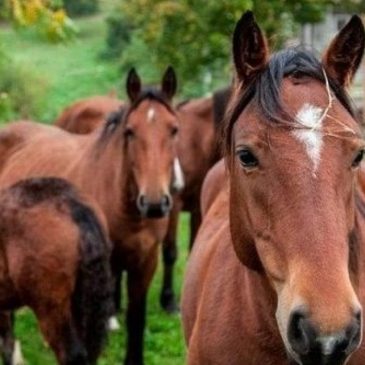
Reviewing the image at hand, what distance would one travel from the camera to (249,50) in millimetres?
2621

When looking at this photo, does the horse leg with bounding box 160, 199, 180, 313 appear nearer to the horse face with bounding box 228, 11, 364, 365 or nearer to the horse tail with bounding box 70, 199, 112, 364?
the horse tail with bounding box 70, 199, 112, 364

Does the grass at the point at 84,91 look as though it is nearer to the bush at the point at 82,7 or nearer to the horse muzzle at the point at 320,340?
the bush at the point at 82,7

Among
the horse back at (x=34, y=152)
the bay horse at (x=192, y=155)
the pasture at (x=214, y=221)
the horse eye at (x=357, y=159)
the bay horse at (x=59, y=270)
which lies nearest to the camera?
the pasture at (x=214, y=221)

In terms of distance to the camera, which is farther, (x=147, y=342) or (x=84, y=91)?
(x=84, y=91)

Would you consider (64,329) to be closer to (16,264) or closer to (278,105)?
(16,264)

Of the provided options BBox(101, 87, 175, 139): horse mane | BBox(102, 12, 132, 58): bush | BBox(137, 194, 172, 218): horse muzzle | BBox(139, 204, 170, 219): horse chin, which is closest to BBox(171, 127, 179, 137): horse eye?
BBox(101, 87, 175, 139): horse mane

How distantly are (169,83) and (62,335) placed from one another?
2.45 m

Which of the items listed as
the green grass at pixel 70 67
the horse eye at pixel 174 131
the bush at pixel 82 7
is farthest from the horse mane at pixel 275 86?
the bush at pixel 82 7

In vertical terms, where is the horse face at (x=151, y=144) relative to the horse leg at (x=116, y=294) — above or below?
above

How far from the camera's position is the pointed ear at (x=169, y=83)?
6301 mm

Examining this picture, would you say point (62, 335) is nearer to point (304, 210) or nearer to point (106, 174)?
point (106, 174)

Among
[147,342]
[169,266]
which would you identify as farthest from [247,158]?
[169,266]

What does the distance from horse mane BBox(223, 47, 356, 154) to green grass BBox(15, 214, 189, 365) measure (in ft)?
12.0

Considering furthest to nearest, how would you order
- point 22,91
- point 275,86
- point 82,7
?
point 82,7, point 22,91, point 275,86
